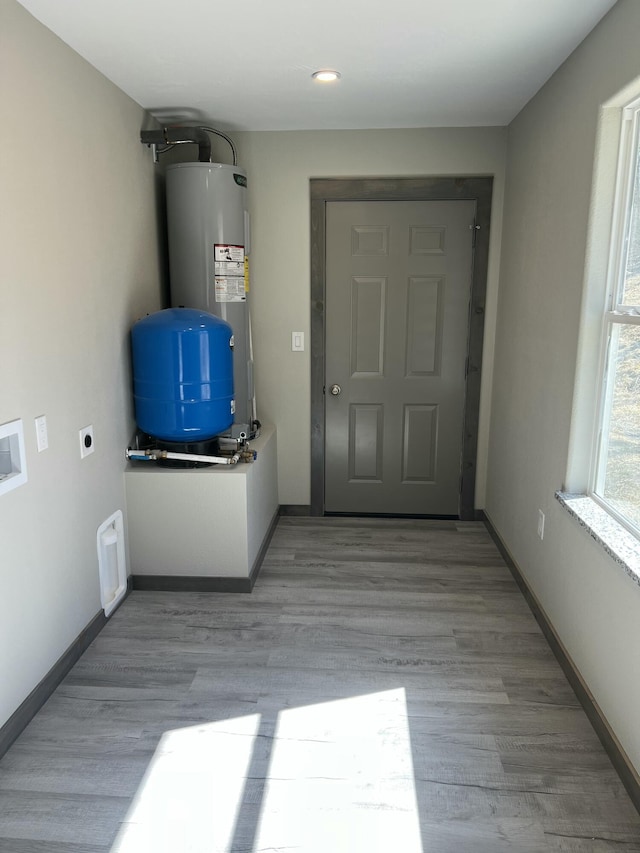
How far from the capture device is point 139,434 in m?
3.18

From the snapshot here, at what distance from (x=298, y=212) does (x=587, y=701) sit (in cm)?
295

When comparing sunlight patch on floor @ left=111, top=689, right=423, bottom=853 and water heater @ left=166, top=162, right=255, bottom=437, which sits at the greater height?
water heater @ left=166, top=162, right=255, bottom=437

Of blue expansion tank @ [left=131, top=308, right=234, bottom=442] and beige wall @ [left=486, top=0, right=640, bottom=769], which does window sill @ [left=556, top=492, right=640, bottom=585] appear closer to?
beige wall @ [left=486, top=0, right=640, bottom=769]

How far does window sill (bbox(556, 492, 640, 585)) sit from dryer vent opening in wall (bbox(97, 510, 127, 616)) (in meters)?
1.97

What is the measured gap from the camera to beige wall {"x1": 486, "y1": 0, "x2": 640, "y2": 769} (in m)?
2.02

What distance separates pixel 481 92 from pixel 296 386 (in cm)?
191

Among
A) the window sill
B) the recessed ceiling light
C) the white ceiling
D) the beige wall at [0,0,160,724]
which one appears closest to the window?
the window sill

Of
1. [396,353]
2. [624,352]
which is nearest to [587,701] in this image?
[624,352]

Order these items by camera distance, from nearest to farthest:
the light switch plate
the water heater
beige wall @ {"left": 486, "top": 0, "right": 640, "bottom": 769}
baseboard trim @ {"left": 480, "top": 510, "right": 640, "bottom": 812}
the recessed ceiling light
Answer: baseboard trim @ {"left": 480, "top": 510, "right": 640, "bottom": 812} < beige wall @ {"left": 486, "top": 0, "right": 640, "bottom": 769} < the light switch plate < the recessed ceiling light < the water heater

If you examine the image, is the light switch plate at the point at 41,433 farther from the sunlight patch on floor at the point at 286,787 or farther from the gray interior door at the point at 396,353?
the gray interior door at the point at 396,353

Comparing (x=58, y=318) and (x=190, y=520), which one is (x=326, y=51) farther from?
(x=190, y=520)

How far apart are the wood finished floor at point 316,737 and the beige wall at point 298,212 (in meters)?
1.29

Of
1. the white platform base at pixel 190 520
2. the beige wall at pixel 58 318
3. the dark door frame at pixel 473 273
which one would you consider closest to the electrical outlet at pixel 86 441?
the beige wall at pixel 58 318

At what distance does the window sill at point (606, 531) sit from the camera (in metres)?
1.89
